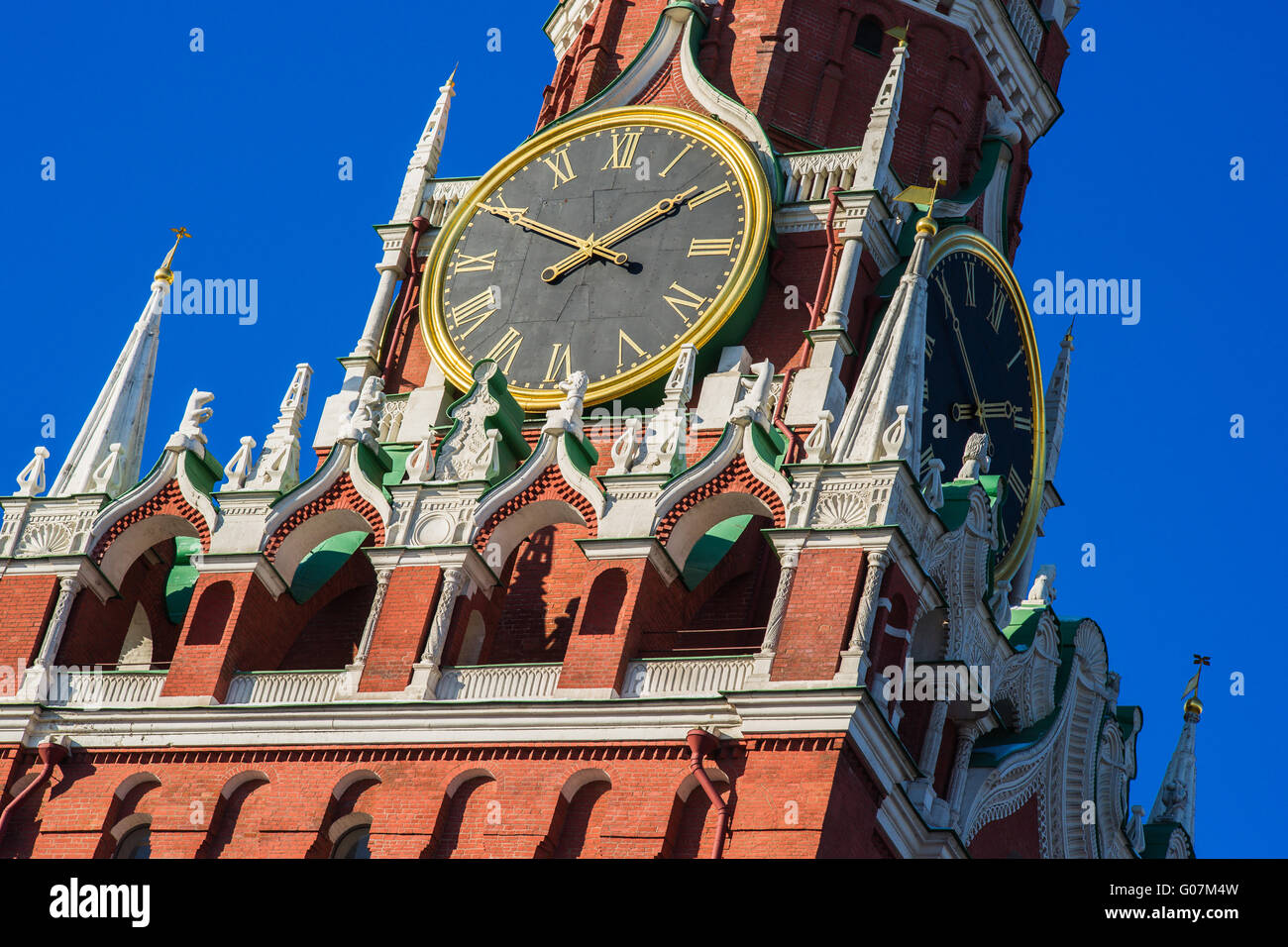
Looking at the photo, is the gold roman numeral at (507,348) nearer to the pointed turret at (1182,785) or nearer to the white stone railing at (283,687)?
the white stone railing at (283,687)

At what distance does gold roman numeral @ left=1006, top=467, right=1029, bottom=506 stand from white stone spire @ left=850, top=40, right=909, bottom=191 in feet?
15.4

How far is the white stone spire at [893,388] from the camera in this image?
3812 cm

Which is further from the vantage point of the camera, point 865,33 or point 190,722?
point 865,33

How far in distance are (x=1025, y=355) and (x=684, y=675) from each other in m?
10.9

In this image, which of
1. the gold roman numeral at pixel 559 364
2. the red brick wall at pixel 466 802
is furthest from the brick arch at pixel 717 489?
the gold roman numeral at pixel 559 364

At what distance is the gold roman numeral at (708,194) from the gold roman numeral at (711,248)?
0.69m

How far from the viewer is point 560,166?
147ft

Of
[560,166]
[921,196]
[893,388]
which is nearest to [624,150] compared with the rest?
[560,166]

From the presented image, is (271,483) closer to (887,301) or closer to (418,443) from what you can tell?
(418,443)

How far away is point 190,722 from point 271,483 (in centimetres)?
349

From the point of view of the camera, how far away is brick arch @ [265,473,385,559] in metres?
40.2

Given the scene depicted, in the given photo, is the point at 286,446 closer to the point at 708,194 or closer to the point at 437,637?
the point at 437,637

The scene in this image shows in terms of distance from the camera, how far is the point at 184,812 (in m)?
38.3
